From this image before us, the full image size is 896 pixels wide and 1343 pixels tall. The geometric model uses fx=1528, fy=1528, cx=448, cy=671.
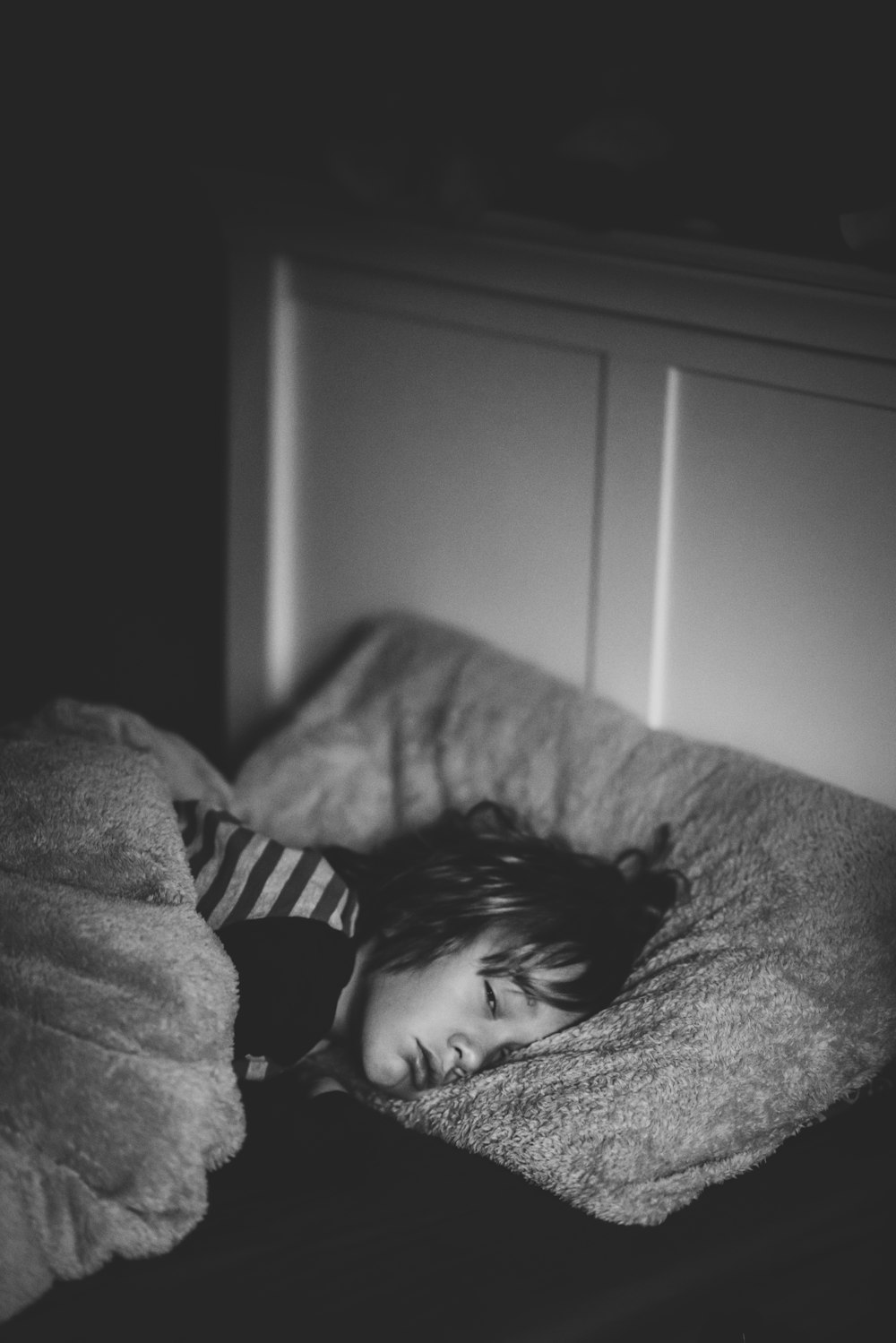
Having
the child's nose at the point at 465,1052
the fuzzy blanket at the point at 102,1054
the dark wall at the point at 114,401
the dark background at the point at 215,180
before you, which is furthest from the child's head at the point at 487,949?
the dark wall at the point at 114,401

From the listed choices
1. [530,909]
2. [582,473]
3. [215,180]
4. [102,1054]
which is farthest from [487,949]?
[215,180]

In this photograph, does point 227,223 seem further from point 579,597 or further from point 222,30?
point 579,597

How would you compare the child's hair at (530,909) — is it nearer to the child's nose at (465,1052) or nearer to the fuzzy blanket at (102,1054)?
the child's nose at (465,1052)

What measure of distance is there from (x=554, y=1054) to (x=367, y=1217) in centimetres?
18

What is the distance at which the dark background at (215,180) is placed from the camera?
1.22m

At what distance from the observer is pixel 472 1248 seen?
1.00m

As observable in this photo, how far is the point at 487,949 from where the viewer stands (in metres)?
1.24

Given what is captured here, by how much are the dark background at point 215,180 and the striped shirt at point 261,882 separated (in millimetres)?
605

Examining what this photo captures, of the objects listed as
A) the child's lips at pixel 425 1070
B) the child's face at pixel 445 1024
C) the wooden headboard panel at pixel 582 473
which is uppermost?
the wooden headboard panel at pixel 582 473

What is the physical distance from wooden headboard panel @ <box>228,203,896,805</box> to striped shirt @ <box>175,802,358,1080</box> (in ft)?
1.26

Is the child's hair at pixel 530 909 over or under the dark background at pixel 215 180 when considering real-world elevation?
under

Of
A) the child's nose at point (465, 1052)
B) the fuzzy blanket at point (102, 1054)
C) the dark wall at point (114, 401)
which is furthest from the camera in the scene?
the dark wall at point (114, 401)

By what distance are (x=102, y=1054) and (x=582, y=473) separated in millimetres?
780

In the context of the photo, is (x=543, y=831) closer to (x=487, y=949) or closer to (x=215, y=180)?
(x=487, y=949)
